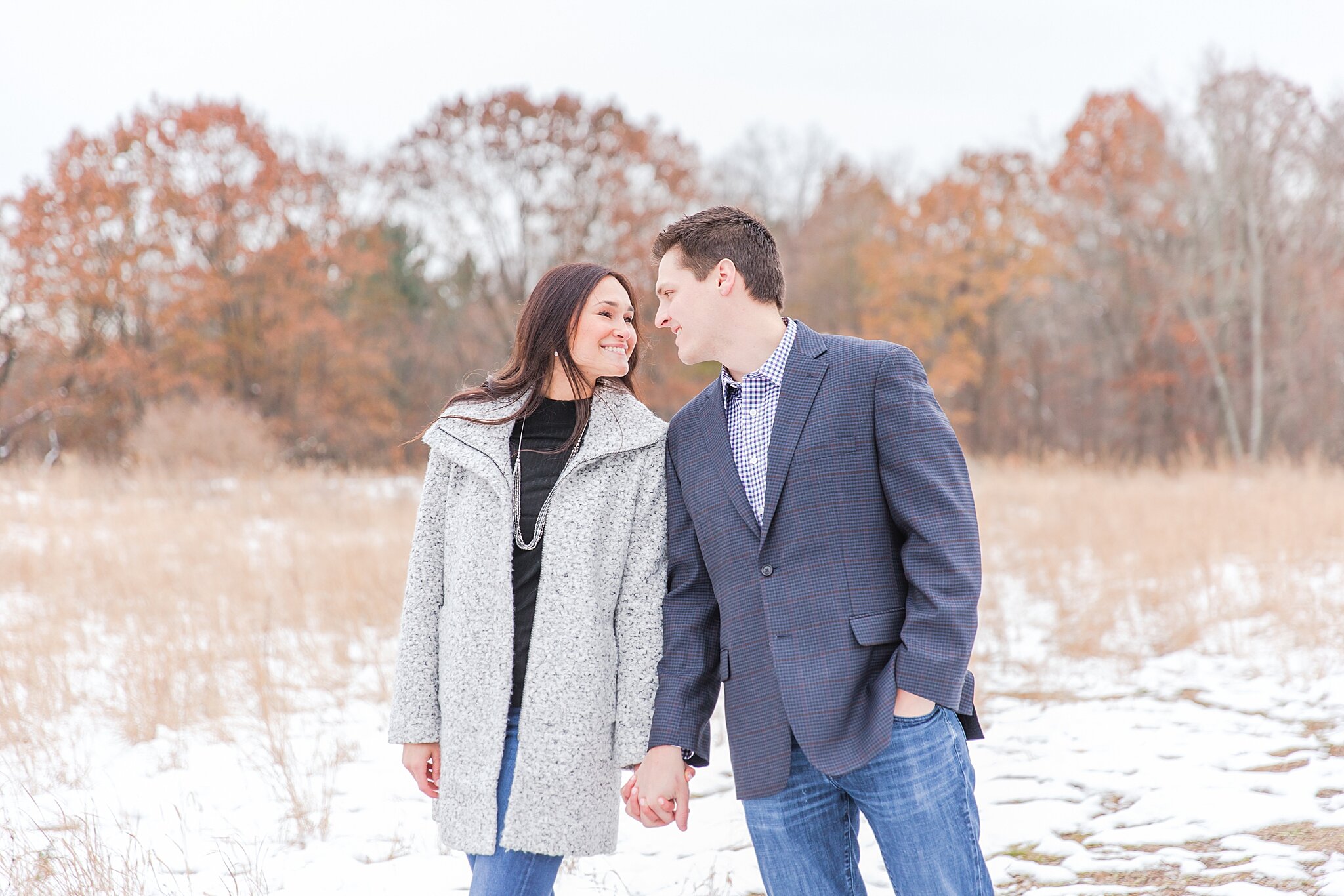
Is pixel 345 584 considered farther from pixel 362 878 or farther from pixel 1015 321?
pixel 1015 321

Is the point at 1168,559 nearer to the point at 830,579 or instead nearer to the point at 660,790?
the point at 830,579

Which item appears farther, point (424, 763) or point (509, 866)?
point (424, 763)

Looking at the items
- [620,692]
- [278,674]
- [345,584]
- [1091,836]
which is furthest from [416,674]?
[345,584]

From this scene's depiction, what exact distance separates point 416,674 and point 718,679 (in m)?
0.67

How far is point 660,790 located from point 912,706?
55 centimetres

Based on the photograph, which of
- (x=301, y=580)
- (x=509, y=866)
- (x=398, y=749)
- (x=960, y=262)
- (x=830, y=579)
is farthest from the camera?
(x=960, y=262)

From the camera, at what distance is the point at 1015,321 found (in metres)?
24.4

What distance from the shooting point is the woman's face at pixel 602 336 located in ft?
7.12

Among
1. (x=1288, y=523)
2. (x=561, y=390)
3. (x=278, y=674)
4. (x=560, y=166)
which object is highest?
(x=560, y=166)

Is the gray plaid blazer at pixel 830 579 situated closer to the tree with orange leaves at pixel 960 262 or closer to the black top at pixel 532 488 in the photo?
the black top at pixel 532 488

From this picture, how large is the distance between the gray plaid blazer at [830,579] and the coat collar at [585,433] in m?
0.18

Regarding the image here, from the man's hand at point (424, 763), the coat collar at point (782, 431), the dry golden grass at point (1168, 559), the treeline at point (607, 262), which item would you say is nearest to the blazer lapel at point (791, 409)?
the coat collar at point (782, 431)

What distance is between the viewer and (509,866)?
197 centimetres

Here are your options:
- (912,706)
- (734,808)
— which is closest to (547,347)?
(912,706)
